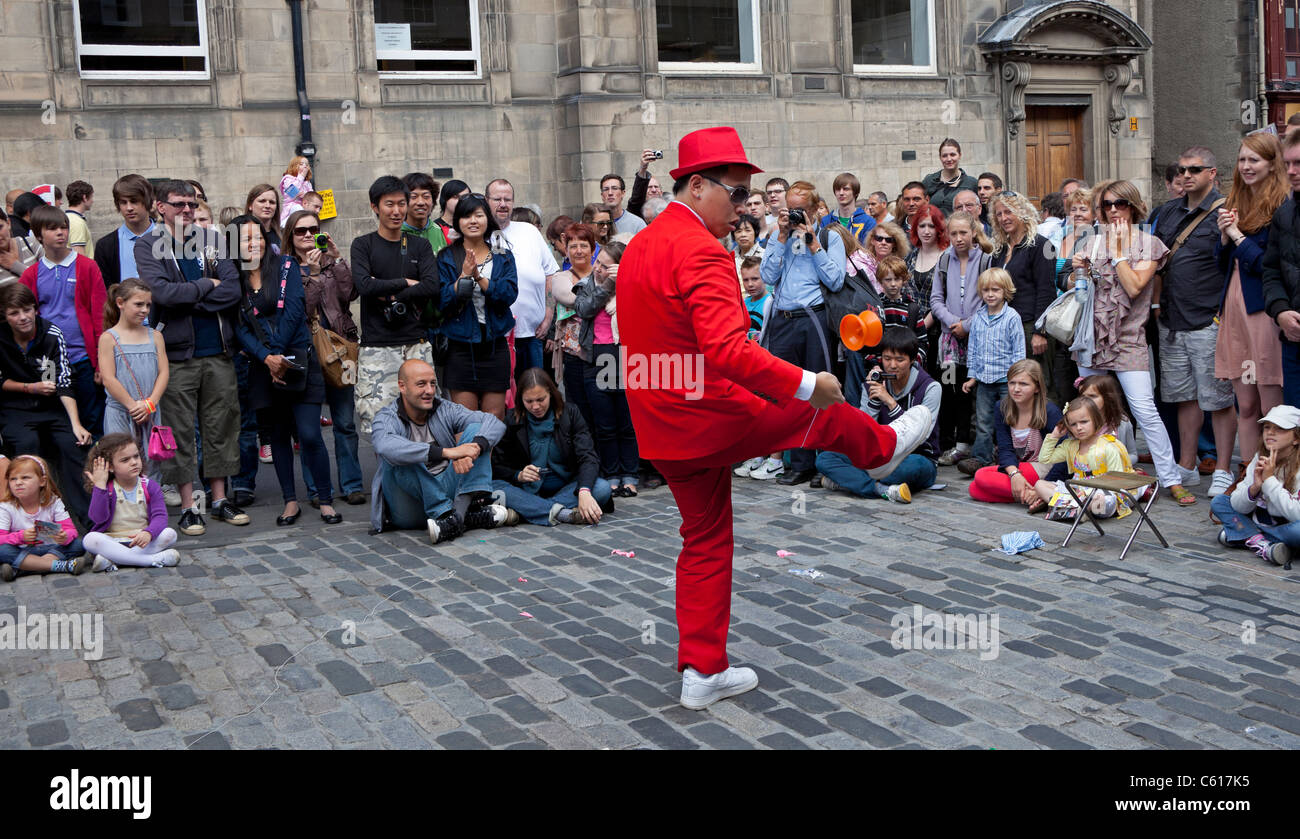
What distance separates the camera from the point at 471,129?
16.0 meters

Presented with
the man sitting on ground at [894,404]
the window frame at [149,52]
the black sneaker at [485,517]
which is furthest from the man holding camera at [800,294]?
the window frame at [149,52]

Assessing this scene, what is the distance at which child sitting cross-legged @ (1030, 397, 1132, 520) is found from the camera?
7.89m

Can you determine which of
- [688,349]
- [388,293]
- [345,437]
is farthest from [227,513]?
[688,349]

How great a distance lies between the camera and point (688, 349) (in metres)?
4.80

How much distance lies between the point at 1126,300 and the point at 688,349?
5.03 metres

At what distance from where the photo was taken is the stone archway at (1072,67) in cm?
1852

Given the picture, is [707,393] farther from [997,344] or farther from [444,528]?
[997,344]

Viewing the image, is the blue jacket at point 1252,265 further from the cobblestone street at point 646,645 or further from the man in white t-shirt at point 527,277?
the man in white t-shirt at point 527,277

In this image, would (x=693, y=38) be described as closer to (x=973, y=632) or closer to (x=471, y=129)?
(x=471, y=129)

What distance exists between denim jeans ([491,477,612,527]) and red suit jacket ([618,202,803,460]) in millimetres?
3507

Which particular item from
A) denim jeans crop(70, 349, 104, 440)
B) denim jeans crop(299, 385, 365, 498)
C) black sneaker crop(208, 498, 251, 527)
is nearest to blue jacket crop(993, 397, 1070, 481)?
denim jeans crop(299, 385, 365, 498)

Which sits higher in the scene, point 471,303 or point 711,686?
point 471,303

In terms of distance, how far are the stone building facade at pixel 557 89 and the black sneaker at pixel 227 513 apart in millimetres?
6669

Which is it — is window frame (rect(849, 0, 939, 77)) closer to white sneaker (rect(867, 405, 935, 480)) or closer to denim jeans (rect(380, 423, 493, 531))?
denim jeans (rect(380, 423, 493, 531))
